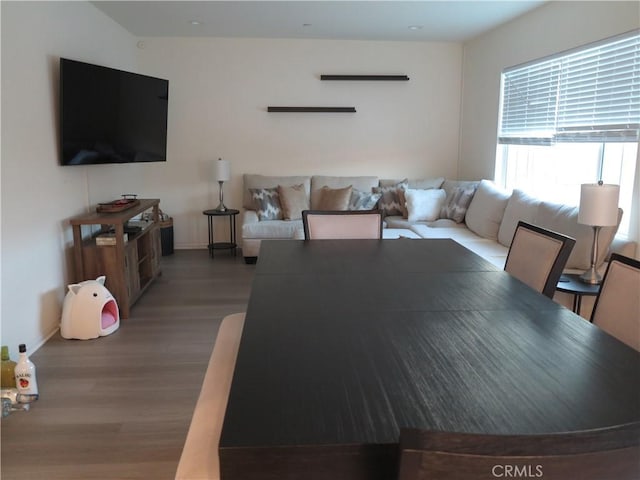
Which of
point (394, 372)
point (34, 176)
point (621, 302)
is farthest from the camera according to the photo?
point (34, 176)

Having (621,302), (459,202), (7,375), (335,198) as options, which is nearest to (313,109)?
(335,198)

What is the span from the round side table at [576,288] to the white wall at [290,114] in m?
3.44

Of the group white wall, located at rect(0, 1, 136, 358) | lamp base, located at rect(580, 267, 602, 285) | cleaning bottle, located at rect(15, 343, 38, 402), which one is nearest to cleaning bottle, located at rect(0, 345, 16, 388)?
cleaning bottle, located at rect(15, 343, 38, 402)

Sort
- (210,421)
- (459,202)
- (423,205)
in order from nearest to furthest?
(210,421), (459,202), (423,205)

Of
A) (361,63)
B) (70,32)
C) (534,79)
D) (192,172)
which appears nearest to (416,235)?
(534,79)

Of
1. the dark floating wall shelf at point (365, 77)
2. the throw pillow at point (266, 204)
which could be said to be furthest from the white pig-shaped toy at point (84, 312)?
the dark floating wall shelf at point (365, 77)

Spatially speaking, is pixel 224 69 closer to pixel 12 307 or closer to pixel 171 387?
pixel 12 307

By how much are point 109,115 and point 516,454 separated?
4.08 meters

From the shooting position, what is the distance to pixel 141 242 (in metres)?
4.61

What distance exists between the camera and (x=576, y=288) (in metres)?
2.86

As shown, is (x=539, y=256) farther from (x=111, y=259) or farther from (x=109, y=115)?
(x=109, y=115)

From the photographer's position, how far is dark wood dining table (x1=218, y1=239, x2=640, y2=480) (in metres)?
0.90

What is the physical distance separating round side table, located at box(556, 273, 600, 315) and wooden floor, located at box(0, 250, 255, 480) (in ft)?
6.93

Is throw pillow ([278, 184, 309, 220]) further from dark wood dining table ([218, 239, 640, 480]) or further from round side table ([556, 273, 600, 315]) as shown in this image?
dark wood dining table ([218, 239, 640, 480])
